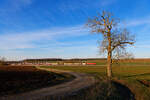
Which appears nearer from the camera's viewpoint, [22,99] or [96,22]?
[22,99]

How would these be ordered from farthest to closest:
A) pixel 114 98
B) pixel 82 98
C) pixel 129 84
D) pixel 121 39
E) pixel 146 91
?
pixel 121 39 < pixel 129 84 < pixel 146 91 < pixel 114 98 < pixel 82 98

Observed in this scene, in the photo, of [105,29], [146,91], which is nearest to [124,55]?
[105,29]

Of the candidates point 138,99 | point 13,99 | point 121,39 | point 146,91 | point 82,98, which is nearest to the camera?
point 82,98

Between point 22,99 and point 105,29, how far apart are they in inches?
789

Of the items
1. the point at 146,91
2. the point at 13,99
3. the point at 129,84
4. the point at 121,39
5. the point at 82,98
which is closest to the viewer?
the point at 82,98

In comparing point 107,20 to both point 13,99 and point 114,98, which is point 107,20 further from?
point 13,99

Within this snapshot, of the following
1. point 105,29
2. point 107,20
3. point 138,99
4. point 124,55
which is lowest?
point 138,99

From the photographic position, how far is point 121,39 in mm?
26281

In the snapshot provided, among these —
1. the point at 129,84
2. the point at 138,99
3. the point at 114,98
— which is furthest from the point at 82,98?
the point at 129,84

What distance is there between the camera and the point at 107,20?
2658 centimetres

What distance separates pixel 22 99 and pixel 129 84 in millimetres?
14851

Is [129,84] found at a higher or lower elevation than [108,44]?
lower

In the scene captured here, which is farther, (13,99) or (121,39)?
(121,39)

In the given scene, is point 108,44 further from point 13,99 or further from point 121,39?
point 13,99
